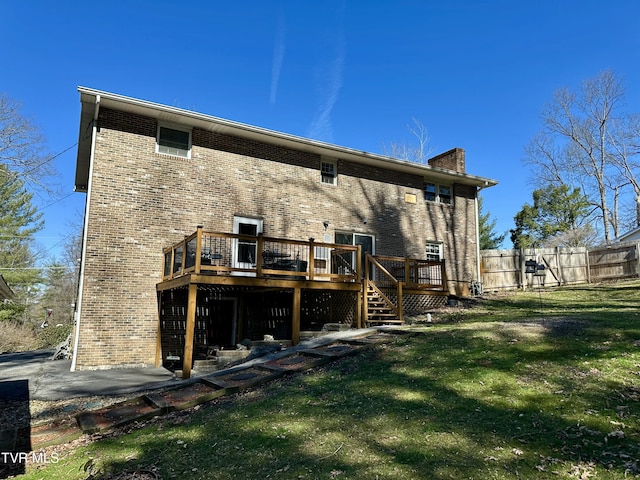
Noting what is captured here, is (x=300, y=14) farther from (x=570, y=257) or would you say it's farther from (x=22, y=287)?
(x=22, y=287)

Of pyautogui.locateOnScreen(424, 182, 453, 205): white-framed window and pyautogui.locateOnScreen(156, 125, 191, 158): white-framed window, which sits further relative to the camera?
pyautogui.locateOnScreen(424, 182, 453, 205): white-framed window

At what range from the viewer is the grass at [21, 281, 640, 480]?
3.72m

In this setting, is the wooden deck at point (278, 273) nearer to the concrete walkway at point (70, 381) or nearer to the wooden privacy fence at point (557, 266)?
the concrete walkway at point (70, 381)

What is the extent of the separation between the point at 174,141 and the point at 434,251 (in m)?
10.8

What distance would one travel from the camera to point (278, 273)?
10875mm

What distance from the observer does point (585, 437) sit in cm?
397

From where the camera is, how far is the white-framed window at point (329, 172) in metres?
15.5

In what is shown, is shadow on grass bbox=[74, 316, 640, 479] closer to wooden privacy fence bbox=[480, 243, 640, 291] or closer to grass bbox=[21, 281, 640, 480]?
grass bbox=[21, 281, 640, 480]

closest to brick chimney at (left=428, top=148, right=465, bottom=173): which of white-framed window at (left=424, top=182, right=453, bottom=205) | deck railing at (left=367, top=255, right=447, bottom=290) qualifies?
white-framed window at (left=424, top=182, right=453, bottom=205)

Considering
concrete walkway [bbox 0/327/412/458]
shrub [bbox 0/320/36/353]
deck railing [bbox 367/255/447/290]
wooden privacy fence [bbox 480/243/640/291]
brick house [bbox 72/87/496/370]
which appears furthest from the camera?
shrub [bbox 0/320/36/353]

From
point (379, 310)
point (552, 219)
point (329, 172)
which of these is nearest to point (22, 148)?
point (329, 172)

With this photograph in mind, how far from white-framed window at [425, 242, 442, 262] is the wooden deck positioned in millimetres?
1322

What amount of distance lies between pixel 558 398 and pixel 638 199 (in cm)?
3234

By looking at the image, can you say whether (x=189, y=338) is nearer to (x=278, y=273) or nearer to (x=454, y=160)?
(x=278, y=273)
